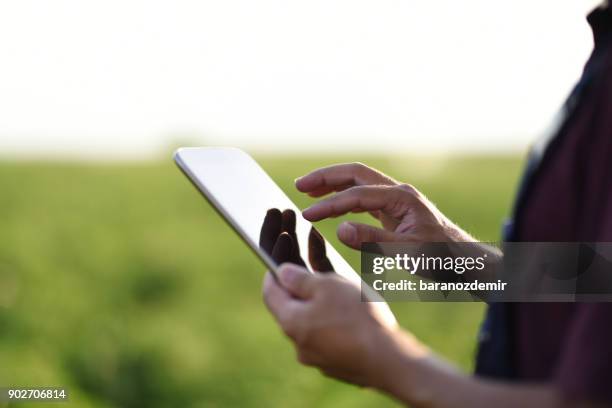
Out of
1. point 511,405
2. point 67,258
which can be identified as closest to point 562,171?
point 511,405

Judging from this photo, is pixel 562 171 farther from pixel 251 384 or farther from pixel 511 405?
pixel 251 384

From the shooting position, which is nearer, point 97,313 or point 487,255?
point 487,255

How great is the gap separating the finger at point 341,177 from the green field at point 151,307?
2956 millimetres

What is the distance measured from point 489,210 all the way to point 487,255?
41.3 feet

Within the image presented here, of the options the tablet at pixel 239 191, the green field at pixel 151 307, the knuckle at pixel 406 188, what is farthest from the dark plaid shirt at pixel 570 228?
the green field at pixel 151 307

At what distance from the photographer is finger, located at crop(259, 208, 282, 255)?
1871mm

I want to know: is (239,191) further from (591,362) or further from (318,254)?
(591,362)

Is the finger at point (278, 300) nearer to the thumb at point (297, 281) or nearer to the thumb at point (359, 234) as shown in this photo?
the thumb at point (297, 281)

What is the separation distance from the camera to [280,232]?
2.00 meters

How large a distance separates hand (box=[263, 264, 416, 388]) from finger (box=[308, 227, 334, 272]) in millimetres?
432

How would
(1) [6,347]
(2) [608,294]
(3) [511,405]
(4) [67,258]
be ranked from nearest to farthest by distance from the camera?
(3) [511,405]
(2) [608,294]
(1) [6,347]
(4) [67,258]

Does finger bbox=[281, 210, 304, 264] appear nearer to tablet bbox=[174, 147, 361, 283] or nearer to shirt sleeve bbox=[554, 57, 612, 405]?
tablet bbox=[174, 147, 361, 283]

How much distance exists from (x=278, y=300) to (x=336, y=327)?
0.53ft

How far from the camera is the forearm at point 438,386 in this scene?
4.09ft
